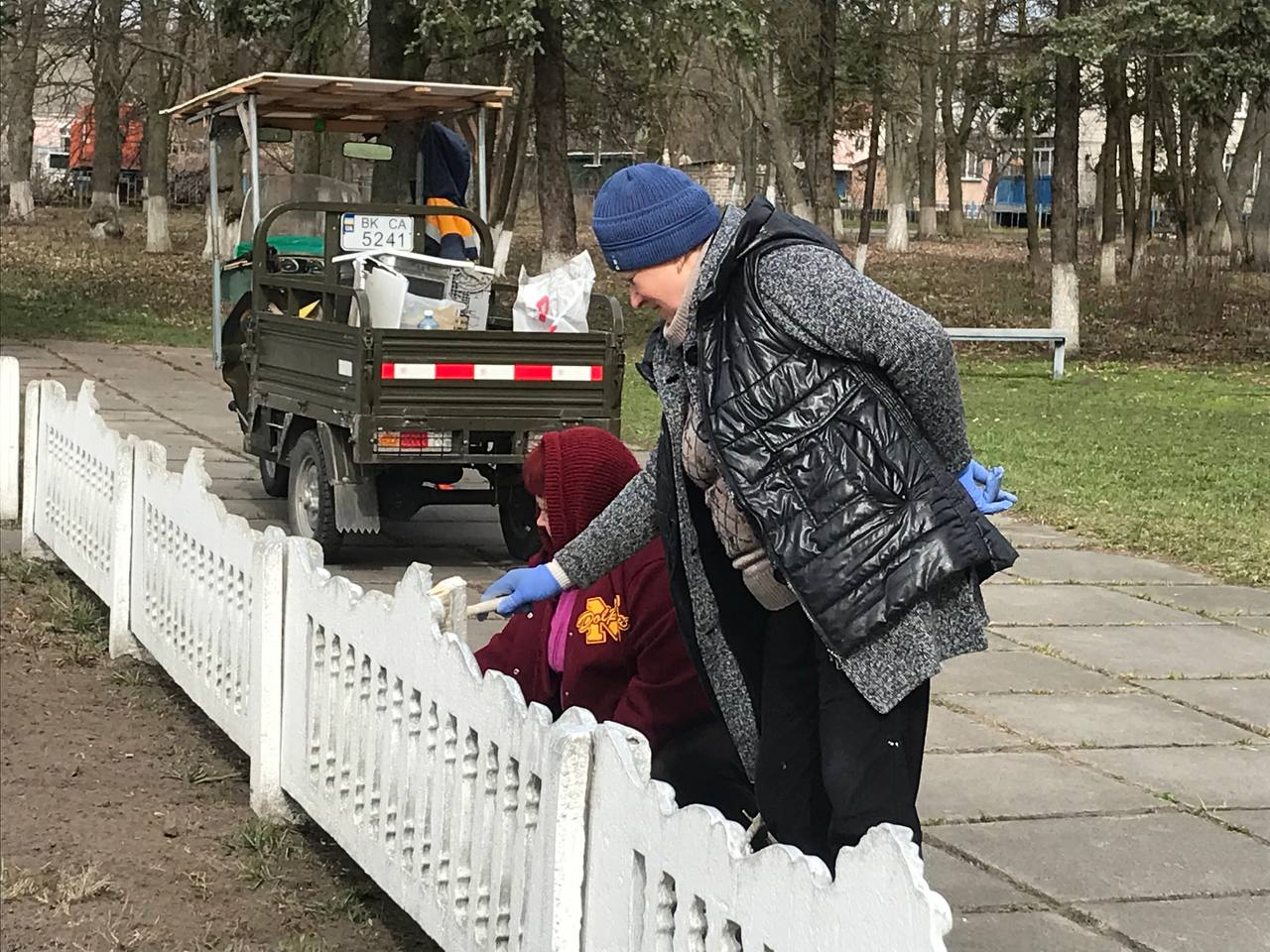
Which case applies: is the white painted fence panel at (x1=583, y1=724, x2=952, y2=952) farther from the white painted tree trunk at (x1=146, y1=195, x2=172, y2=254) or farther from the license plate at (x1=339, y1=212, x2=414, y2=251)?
the white painted tree trunk at (x1=146, y1=195, x2=172, y2=254)

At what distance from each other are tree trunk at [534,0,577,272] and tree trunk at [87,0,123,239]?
11.0m

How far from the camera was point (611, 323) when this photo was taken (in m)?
9.02

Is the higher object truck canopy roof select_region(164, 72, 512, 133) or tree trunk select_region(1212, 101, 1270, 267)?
tree trunk select_region(1212, 101, 1270, 267)

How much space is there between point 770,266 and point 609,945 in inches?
46.7

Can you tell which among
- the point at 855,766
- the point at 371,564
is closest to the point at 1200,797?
the point at 855,766

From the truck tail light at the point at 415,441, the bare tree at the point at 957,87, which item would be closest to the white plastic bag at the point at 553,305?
the truck tail light at the point at 415,441

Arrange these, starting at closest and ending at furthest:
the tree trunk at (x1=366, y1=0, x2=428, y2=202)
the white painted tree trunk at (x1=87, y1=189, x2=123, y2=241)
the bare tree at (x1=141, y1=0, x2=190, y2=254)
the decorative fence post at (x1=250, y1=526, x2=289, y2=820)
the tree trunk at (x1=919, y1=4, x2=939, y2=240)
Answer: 1. the decorative fence post at (x1=250, y1=526, x2=289, y2=820)
2. the tree trunk at (x1=366, y1=0, x2=428, y2=202)
3. the tree trunk at (x1=919, y1=4, x2=939, y2=240)
4. the bare tree at (x1=141, y1=0, x2=190, y2=254)
5. the white painted tree trunk at (x1=87, y1=189, x2=123, y2=241)

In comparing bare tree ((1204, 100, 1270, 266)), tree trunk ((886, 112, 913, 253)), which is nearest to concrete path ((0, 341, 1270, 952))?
bare tree ((1204, 100, 1270, 266))

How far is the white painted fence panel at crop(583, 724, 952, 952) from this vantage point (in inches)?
86.0

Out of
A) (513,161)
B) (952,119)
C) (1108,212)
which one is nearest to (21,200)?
(513,161)

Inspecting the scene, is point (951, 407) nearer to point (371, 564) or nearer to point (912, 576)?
point (912, 576)

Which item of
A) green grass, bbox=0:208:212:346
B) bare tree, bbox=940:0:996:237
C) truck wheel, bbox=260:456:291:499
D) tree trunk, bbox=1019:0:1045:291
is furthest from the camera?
tree trunk, bbox=1019:0:1045:291

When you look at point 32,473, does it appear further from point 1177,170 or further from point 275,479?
point 1177,170

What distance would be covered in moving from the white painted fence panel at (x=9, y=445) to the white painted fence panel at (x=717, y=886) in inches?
288
